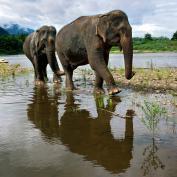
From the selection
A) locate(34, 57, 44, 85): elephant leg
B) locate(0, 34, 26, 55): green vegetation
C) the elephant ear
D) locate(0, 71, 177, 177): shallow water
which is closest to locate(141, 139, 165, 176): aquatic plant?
locate(0, 71, 177, 177): shallow water

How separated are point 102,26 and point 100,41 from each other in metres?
0.44

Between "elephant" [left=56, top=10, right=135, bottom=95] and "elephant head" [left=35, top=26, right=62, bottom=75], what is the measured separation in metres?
2.32

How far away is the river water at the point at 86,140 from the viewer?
4652 mm

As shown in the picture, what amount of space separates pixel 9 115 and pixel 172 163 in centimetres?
424

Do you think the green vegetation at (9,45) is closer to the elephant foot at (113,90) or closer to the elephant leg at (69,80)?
the elephant leg at (69,80)

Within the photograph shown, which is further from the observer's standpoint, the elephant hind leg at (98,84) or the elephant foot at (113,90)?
the elephant hind leg at (98,84)

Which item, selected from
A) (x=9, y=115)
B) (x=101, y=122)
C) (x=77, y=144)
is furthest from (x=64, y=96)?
(x=77, y=144)

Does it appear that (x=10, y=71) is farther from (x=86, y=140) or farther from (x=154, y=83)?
(x=86, y=140)

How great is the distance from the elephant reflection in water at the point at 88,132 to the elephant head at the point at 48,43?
5.71 meters

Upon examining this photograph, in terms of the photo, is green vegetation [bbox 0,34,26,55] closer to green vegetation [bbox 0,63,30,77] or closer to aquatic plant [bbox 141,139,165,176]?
green vegetation [bbox 0,63,30,77]

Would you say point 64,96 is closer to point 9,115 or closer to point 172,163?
point 9,115

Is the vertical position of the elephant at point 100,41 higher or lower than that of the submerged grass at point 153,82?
higher

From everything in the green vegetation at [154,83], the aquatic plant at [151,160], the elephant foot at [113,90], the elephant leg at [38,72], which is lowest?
the aquatic plant at [151,160]

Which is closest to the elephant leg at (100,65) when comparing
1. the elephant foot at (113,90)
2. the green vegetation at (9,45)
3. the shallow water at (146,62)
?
the elephant foot at (113,90)
